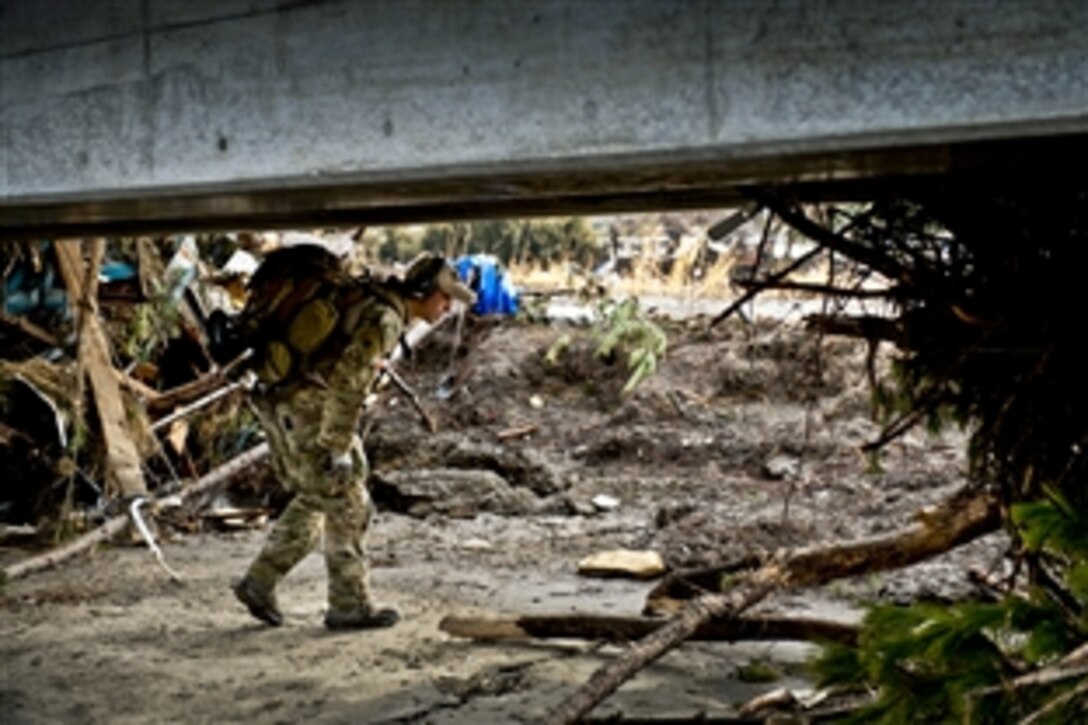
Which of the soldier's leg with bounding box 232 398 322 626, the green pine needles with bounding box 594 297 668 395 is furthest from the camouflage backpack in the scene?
the green pine needles with bounding box 594 297 668 395

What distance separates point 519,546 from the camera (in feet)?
32.9

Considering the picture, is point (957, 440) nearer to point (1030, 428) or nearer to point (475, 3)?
point (1030, 428)

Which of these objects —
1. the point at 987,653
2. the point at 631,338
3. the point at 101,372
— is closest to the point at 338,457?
the point at 101,372

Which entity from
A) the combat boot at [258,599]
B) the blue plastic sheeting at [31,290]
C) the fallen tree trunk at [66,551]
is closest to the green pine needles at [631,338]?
the fallen tree trunk at [66,551]

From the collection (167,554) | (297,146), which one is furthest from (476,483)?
(297,146)

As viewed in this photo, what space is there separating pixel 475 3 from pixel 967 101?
1068 mm

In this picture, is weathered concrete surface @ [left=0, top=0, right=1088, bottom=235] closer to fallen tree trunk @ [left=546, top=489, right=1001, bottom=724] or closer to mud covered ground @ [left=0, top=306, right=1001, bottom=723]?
fallen tree trunk @ [left=546, top=489, right=1001, bottom=724]

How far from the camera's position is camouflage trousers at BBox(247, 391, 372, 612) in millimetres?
7184

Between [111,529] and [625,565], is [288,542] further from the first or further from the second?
[111,529]

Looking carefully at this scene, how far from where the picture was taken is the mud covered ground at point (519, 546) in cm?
597

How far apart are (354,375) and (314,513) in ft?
2.70

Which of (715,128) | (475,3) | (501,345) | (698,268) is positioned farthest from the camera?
(698,268)

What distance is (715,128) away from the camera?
2.74m

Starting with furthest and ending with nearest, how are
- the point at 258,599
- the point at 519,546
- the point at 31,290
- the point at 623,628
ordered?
the point at 519,546, the point at 31,290, the point at 258,599, the point at 623,628
